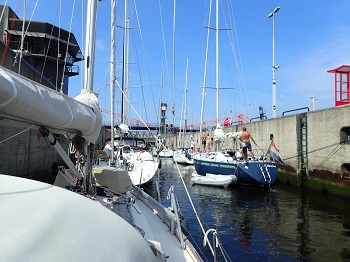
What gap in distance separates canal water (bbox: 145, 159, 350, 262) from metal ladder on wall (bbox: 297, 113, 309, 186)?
142 cm

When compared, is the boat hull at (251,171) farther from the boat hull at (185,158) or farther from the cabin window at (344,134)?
the boat hull at (185,158)

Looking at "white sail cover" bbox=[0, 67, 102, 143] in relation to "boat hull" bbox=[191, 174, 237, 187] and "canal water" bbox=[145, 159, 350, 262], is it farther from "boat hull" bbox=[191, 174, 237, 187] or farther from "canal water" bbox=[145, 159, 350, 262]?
"boat hull" bbox=[191, 174, 237, 187]

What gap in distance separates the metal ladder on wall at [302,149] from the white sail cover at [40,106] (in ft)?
48.0

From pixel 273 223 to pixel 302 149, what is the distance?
865 centimetres

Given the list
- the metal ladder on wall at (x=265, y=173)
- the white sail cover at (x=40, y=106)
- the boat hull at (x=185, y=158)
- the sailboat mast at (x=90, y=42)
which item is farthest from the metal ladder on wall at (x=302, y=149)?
the boat hull at (x=185, y=158)

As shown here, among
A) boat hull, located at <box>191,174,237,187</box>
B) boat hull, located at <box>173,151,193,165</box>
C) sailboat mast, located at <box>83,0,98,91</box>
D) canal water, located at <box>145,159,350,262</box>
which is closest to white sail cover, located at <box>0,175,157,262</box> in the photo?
canal water, located at <box>145,159,350,262</box>

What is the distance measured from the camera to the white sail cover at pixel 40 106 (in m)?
2.43

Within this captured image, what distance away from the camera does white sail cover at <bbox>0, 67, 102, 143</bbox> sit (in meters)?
2.43

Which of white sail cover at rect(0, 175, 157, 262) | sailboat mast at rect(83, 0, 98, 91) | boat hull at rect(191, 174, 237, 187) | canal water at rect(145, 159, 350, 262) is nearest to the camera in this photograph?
white sail cover at rect(0, 175, 157, 262)

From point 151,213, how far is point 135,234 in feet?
12.3

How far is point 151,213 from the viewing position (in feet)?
17.6

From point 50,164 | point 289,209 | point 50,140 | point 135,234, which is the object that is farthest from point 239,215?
point 50,164

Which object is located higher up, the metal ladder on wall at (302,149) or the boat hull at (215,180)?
the metal ladder on wall at (302,149)

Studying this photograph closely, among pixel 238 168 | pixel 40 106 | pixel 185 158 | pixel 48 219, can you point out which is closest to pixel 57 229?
pixel 48 219
